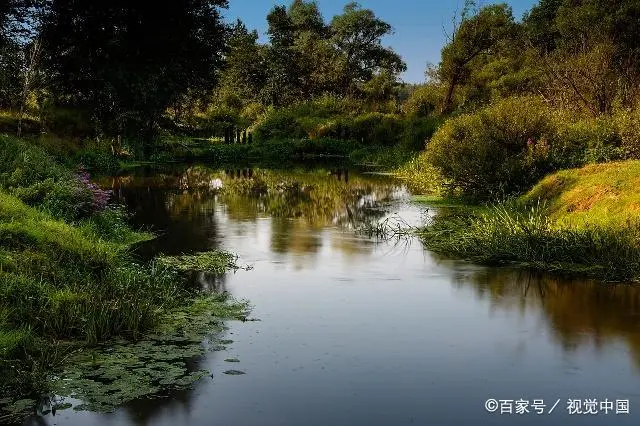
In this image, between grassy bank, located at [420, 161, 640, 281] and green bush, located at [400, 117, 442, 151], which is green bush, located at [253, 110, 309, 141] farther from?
grassy bank, located at [420, 161, 640, 281]

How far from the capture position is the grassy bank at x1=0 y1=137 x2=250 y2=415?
868cm

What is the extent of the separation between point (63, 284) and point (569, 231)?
989 centimetres

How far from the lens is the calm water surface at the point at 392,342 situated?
765cm

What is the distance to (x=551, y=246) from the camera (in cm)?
1453

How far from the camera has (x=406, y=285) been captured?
13.5 m

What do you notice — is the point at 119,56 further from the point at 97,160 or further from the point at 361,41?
the point at 361,41

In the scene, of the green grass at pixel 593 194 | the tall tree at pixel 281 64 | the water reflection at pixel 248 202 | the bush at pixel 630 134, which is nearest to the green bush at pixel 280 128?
the tall tree at pixel 281 64

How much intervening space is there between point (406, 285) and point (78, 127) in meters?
32.1

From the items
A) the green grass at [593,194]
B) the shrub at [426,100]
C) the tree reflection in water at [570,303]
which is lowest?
the tree reflection in water at [570,303]

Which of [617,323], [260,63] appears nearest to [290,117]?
[260,63]

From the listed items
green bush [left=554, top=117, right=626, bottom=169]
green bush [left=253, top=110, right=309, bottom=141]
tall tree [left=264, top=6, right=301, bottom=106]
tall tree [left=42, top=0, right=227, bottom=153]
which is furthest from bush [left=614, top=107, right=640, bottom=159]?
tall tree [left=264, top=6, right=301, bottom=106]

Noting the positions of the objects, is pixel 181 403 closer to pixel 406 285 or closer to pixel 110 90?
pixel 406 285

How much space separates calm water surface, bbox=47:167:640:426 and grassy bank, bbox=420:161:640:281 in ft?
2.07

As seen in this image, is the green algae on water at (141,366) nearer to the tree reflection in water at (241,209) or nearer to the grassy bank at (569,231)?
the tree reflection in water at (241,209)
